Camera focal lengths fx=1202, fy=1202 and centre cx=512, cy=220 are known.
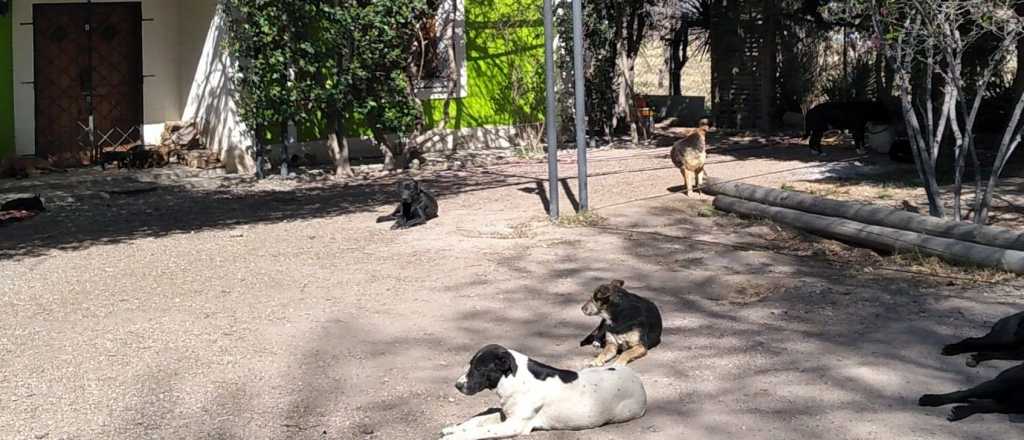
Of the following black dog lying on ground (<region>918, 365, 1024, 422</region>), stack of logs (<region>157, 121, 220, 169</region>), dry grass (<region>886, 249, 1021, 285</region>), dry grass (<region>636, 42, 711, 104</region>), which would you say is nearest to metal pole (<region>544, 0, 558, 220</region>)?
dry grass (<region>886, 249, 1021, 285</region>)

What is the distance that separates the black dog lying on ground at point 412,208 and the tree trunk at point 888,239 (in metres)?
3.02

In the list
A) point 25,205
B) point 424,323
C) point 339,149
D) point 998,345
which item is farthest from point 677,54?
point 998,345

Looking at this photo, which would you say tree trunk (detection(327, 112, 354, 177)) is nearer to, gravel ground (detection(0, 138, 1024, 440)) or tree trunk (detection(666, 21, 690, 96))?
gravel ground (detection(0, 138, 1024, 440))

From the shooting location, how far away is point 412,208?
1199 cm

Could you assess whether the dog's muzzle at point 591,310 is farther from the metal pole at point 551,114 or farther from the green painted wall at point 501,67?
the green painted wall at point 501,67

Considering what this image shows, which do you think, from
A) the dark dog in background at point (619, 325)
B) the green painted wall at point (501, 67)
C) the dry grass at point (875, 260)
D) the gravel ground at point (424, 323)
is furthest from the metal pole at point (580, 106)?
the green painted wall at point (501, 67)

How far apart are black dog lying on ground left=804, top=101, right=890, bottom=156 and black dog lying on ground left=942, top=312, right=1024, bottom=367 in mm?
10862

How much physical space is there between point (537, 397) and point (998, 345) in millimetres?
2577

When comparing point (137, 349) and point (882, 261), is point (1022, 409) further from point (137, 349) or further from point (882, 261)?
point (137, 349)

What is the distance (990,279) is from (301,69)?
1022 centimetres

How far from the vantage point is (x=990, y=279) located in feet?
27.5

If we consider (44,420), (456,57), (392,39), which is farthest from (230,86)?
(44,420)

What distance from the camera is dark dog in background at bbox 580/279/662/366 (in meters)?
6.57

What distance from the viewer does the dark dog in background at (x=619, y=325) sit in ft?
21.6
